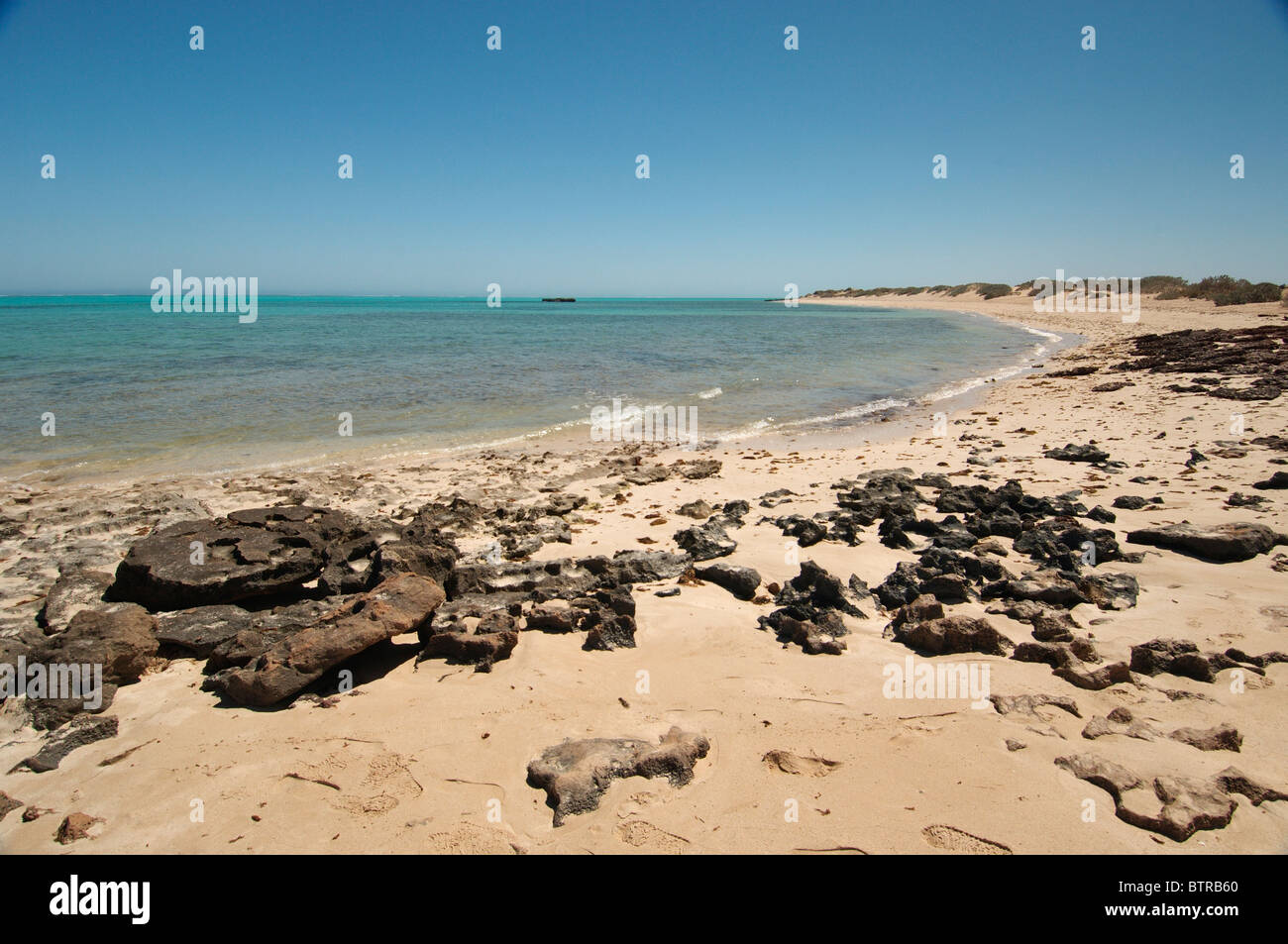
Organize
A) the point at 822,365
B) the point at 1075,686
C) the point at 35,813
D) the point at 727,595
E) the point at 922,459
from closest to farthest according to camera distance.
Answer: the point at 35,813 < the point at 1075,686 < the point at 727,595 < the point at 922,459 < the point at 822,365

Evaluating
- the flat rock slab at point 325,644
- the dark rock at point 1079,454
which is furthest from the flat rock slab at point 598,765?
the dark rock at point 1079,454

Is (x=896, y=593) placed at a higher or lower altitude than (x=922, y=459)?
lower

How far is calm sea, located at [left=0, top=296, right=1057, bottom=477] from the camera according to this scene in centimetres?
1209

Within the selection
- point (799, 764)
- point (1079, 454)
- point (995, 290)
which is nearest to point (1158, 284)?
point (995, 290)

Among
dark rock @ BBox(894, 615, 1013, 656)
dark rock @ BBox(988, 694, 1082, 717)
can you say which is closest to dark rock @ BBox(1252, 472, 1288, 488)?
dark rock @ BBox(894, 615, 1013, 656)

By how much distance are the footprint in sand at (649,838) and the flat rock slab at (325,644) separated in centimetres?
228

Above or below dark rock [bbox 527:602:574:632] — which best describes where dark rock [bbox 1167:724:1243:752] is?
below

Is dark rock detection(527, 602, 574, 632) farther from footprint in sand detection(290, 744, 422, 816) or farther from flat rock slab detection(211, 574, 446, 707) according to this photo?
footprint in sand detection(290, 744, 422, 816)

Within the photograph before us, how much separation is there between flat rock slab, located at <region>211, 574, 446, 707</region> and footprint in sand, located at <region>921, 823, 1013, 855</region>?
350 cm
